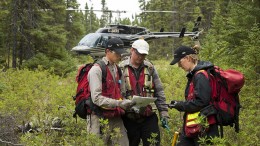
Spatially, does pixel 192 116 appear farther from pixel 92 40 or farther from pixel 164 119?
pixel 92 40

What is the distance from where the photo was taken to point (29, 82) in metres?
11.9

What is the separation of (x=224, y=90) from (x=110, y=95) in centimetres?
149

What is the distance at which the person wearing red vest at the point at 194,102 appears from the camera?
3965 millimetres

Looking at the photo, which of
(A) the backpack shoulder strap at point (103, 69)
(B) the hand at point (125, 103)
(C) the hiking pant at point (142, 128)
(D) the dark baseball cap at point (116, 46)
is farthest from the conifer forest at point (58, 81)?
(D) the dark baseball cap at point (116, 46)

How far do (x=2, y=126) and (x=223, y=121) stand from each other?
420cm

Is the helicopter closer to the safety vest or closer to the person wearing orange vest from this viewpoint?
the person wearing orange vest

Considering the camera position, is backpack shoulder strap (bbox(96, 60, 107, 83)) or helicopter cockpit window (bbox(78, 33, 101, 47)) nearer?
backpack shoulder strap (bbox(96, 60, 107, 83))

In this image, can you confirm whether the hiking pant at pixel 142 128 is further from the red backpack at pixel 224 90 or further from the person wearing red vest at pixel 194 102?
the red backpack at pixel 224 90

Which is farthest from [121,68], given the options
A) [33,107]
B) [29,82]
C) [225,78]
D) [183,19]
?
[183,19]

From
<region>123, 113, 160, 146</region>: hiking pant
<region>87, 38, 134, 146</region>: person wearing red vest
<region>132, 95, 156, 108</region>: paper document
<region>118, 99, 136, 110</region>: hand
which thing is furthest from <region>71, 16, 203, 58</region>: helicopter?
<region>118, 99, 136, 110</region>: hand

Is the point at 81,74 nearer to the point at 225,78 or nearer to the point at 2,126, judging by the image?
the point at 225,78

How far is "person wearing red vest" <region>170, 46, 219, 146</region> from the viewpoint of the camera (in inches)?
156

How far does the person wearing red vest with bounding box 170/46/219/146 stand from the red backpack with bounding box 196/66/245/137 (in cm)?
8

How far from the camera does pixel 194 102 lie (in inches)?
158
